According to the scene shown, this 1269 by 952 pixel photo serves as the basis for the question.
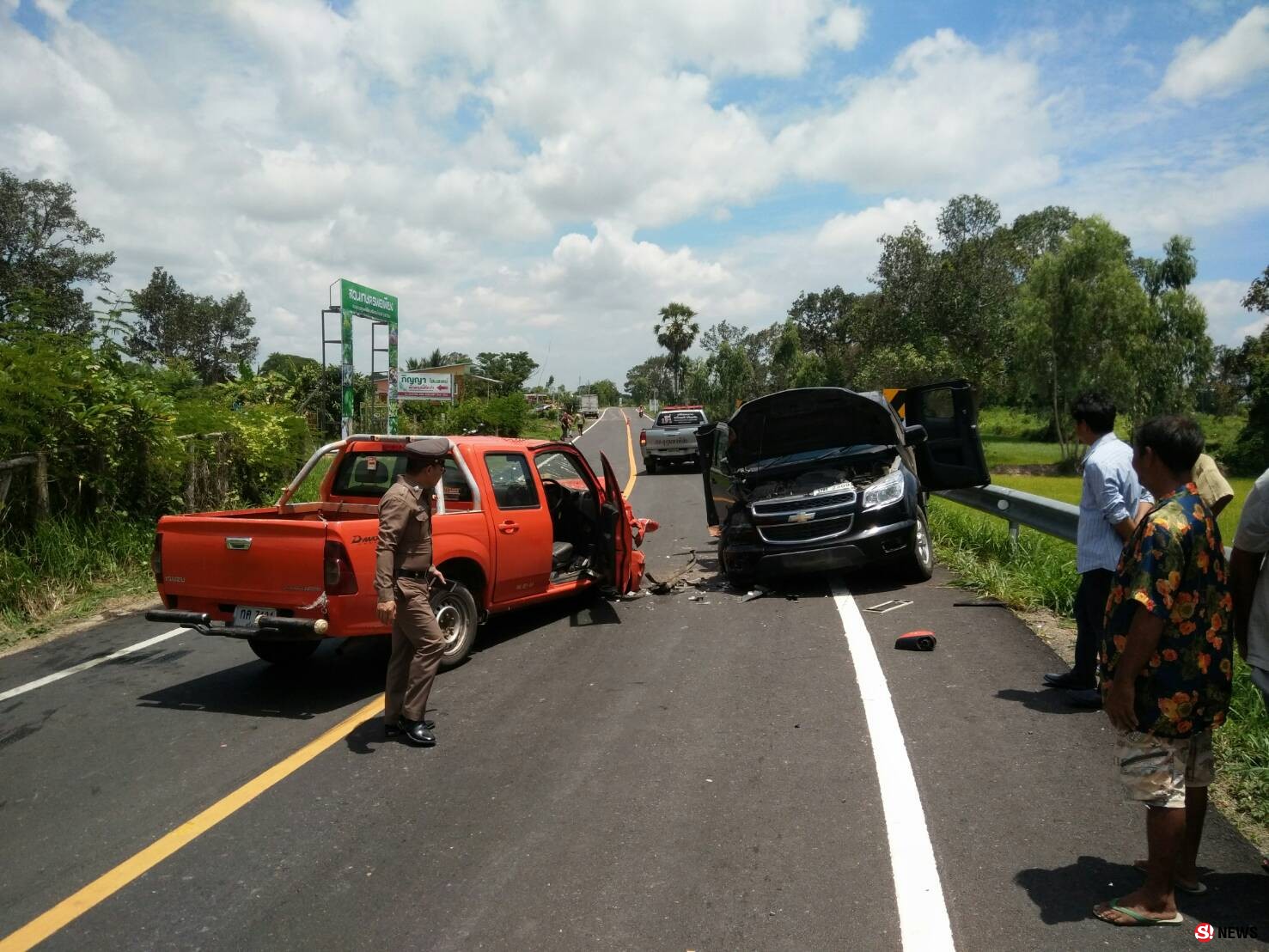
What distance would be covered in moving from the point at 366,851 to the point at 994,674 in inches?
167

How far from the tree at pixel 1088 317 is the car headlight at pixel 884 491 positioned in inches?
1428

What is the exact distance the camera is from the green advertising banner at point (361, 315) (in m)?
20.2

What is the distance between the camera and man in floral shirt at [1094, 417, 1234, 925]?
3.27 m

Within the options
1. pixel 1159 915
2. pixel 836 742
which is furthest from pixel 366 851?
pixel 1159 915

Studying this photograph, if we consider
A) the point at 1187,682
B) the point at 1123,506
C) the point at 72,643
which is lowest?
the point at 72,643

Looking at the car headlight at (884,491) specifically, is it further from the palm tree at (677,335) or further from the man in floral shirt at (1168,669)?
the palm tree at (677,335)

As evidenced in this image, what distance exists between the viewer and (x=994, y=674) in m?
6.33

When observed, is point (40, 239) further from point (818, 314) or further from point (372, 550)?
point (818, 314)

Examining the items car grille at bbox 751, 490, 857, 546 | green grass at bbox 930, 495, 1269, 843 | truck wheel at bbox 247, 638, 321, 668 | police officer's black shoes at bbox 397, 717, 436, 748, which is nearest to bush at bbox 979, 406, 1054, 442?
green grass at bbox 930, 495, 1269, 843

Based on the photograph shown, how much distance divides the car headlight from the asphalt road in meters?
2.11

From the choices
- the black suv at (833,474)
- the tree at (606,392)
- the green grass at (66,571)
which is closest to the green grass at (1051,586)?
the black suv at (833,474)

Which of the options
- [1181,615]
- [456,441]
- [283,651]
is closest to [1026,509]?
[456,441]

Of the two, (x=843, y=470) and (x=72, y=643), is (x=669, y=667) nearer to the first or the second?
(x=843, y=470)

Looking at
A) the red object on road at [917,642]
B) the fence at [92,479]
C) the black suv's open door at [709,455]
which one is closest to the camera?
the red object on road at [917,642]
